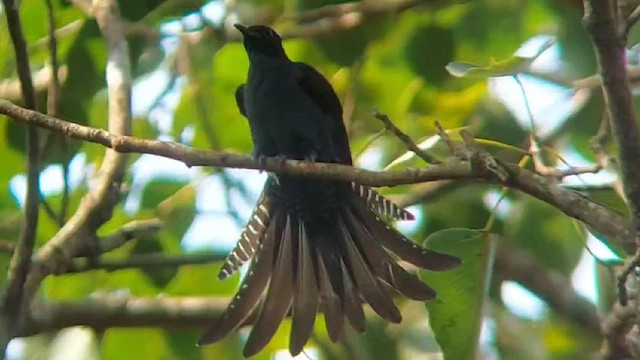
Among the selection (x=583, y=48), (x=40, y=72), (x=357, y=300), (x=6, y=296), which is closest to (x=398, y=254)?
(x=357, y=300)

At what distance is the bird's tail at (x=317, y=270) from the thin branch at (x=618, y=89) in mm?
663

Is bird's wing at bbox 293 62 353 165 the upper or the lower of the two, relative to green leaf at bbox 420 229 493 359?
upper

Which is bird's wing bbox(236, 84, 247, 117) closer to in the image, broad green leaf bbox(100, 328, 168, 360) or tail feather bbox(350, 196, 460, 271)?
tail feather bbox(350, 196, 460, 271)

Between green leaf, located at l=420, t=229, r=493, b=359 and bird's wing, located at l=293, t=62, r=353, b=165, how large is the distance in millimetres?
725

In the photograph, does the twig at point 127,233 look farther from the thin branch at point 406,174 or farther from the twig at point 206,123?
the thin branch at point 406,174

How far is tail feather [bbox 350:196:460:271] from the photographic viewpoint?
6.81 feet

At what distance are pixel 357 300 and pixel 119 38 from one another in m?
0.83

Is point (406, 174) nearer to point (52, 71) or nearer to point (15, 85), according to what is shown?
point (52, 71)

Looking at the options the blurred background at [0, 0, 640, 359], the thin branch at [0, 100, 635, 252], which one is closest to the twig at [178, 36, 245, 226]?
the blurred background at [0, 0, 640, 359]

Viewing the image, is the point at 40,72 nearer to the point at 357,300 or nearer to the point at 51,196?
the point at 51,196

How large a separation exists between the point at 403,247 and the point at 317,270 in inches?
12.7

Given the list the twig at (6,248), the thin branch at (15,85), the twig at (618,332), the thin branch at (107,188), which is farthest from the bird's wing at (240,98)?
the twig at (618,332)

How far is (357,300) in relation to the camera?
8.39ft

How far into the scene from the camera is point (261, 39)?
9.70 ft
